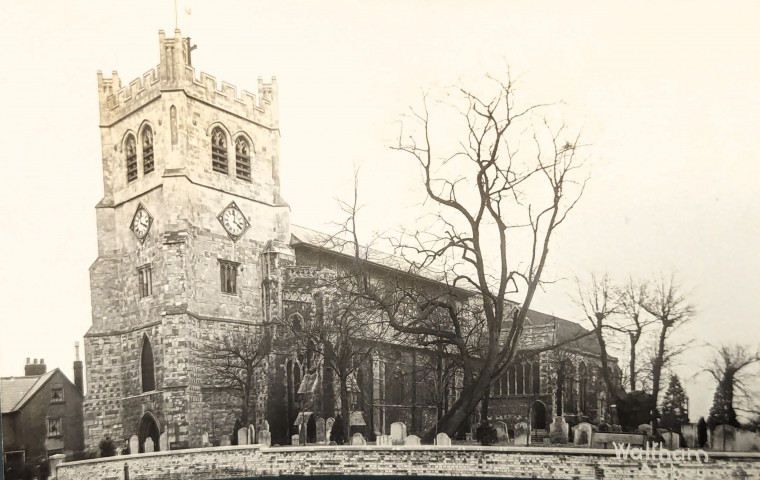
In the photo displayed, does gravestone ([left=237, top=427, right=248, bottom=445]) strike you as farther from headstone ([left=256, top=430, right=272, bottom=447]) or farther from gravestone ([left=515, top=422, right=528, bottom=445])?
gravestone ([left=515, top=422, right=528, bottom=445])

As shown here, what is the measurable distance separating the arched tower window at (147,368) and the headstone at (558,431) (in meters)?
5.45

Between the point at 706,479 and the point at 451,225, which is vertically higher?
the point at 451,225

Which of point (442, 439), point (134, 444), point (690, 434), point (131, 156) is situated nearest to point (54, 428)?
point (134, 444)

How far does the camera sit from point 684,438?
6.85 meters

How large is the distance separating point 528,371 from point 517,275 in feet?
4.19

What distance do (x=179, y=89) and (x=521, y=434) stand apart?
6.68 m

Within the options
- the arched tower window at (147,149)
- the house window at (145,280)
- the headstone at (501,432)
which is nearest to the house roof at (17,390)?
the house window at (145,280)

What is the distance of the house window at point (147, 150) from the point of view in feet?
29.5

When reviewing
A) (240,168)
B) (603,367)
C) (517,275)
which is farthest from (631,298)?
(240,168)

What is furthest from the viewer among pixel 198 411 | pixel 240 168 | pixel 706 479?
pixel 240 168

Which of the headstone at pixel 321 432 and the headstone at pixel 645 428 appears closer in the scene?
the headstone at pixel 645 428

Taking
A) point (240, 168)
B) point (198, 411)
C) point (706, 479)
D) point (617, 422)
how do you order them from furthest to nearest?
point (240, 168), point (198, 411), point (617, 422), point (706, 479)

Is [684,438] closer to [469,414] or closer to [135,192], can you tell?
[469,414]

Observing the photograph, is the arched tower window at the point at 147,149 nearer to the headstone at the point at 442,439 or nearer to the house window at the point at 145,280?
the house window at the point at 145,280
